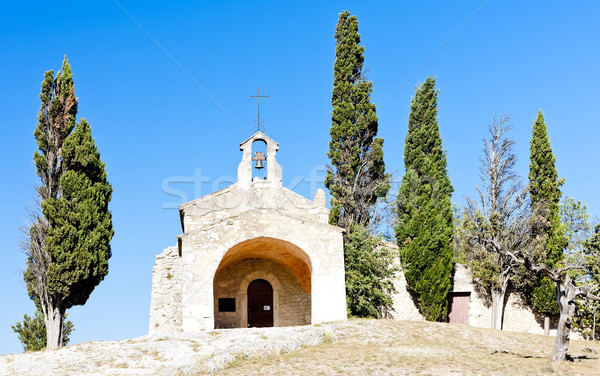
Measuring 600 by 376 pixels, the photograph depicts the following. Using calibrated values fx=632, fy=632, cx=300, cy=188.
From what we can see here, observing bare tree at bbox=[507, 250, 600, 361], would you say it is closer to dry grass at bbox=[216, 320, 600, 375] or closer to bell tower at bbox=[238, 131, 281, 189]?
dry grass at bbox=[216, 320, 600, 375]

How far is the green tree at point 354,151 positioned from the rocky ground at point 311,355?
7650 mm

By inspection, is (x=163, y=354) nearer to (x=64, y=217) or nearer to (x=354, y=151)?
(x=64, y=217)

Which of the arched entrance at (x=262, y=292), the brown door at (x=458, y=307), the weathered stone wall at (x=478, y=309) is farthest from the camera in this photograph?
the brown door at (x=458, y=307)

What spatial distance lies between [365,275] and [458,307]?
4761 millimetres

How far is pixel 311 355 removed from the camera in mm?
15086

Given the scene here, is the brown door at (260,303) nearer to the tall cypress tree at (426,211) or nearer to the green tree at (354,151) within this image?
the green tree at (354,151)

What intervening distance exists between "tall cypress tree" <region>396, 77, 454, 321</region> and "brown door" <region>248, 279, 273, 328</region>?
5.70 m

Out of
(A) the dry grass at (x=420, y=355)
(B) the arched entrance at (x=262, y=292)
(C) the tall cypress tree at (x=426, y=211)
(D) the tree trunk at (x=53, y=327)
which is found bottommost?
(A) the dry grass at (x=420, y=355)

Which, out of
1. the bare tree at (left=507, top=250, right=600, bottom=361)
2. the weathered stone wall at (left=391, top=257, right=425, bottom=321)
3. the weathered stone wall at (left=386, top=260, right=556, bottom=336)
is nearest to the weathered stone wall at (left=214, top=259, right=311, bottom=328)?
the weathered stone wall at (left=391, top=257, right=425, bottom=321)

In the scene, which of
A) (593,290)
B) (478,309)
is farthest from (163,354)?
(593,290)

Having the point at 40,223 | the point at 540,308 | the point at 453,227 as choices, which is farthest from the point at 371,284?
the point at 40,223

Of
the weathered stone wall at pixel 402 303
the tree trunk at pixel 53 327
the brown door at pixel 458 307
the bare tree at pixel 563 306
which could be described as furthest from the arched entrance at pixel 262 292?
the bare tree at pixel 563 306

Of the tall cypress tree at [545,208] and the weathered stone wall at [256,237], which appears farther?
the tall cypress tree at [545,208]

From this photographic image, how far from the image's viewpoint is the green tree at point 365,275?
2341cm
